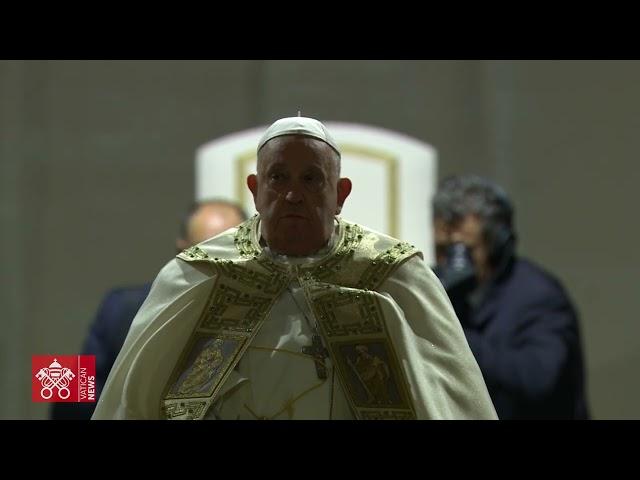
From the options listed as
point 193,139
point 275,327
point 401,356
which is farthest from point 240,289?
point 193,139

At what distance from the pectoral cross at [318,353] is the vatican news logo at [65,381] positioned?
2.07 feet

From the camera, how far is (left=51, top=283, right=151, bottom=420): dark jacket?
453 cm

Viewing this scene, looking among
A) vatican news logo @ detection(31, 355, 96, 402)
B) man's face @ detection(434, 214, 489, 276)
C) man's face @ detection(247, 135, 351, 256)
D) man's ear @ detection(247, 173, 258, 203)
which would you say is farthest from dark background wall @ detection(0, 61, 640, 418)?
man's face @ detection(247, 135, 351, 256)

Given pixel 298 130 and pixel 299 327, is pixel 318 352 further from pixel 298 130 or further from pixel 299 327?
pixel 298 130

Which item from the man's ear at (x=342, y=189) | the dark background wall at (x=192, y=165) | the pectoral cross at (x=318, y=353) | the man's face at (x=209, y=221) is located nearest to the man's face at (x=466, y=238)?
the man's face at (x=209, y=221)

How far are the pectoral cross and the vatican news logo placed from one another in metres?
0.63

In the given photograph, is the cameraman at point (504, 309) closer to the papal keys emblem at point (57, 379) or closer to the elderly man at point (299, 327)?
the elderly man at point (299, 327)

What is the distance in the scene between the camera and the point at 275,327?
358 centimetres

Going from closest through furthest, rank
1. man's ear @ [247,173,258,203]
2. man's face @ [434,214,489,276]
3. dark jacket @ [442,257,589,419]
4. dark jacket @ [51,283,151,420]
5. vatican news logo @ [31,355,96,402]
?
man's ear @ [247,173,258,203] → vatican news logo @ [31,355,96,402] → dark jacket @ [51,283,151,420] → dark jacket @ [442,257,589,419] → man's face @ [434,214,489,276]

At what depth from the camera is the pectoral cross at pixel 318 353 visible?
351 cm

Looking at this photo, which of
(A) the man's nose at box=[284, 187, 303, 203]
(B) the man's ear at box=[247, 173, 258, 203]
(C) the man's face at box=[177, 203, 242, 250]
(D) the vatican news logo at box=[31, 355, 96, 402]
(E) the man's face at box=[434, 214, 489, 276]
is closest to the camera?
(A) the man's nose at box=[284, 187, 303, 203]

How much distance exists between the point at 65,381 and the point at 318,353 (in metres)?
0.70

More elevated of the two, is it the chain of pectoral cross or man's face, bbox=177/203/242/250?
man's face, bbox=177/203/242/250

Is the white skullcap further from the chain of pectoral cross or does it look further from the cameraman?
the cameraman
